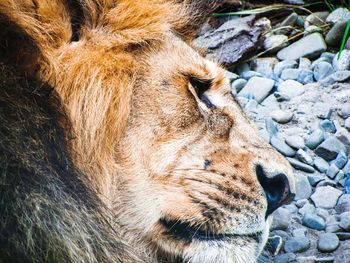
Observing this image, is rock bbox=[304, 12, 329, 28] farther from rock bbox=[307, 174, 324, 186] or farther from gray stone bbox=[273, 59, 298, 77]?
rock bbox=[307, 174, 324, 186]

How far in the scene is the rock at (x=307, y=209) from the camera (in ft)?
10.5

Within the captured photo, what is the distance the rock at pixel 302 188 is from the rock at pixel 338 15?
59.0 inches

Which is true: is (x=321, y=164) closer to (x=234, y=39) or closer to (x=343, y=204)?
(x=343, y=204)

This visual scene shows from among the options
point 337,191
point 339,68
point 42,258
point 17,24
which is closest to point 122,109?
point 17,24

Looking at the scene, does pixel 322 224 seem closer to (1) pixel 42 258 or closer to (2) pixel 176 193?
(2) pixel 176 193

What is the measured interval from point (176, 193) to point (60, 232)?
490 millimetres

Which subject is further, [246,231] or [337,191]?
[337,191]

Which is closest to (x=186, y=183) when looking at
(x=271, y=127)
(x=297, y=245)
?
(x=297, y=245)

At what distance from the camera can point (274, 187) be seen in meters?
2.48

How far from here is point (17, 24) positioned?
2.12m

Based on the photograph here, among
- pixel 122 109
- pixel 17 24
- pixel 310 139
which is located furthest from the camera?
pixel 310 139

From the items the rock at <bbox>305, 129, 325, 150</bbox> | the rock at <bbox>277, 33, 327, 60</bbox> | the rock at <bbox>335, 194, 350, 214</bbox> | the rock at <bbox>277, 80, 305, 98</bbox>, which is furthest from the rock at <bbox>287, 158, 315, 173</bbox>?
the rock at <bbox>277, 33, 327, 60</bbox>

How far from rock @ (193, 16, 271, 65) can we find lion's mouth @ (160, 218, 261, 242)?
1889 mm

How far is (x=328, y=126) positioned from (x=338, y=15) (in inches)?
46.8
